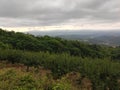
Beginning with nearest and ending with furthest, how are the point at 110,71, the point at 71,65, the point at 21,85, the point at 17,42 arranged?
the point at 21,85 < the point at 110,71 < the point at 71,65 < the point at 17,42

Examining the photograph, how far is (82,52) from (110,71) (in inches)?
2125

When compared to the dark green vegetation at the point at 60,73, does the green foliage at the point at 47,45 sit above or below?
below

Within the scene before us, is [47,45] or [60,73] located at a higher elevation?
[60,73]

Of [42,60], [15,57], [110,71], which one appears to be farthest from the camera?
[15,57]

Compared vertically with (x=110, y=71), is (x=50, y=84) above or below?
above

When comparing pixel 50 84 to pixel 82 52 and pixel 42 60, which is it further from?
pixel 82 52

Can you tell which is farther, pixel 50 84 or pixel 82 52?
pixel 82 52

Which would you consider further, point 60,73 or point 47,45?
point 47,45

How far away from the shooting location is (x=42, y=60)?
995 inches

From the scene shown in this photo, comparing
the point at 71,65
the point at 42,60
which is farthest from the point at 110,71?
the point at 42,60

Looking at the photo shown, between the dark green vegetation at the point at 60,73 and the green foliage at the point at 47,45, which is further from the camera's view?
the green foliage at the point at 47,45

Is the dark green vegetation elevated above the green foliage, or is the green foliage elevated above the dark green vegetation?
the dark green vegetation

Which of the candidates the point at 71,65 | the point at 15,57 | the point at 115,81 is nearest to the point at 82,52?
the point at 15,57

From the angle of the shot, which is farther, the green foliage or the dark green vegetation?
the green foliage
